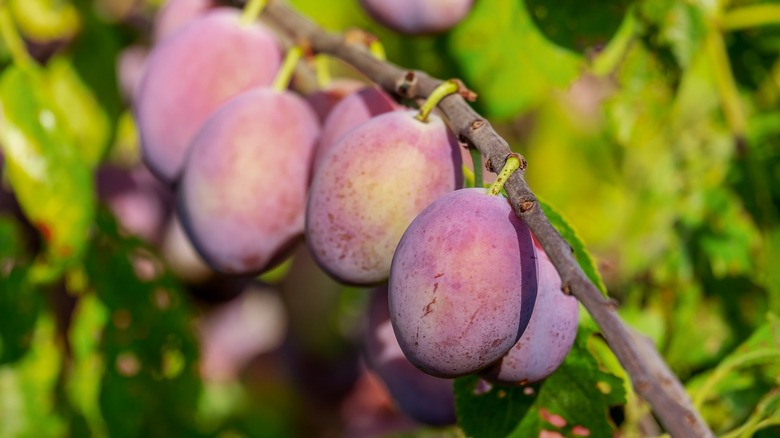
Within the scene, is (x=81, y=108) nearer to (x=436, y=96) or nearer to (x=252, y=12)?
(x=252, y=12)

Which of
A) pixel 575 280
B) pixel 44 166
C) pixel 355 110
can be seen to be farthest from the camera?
pixel 44 166

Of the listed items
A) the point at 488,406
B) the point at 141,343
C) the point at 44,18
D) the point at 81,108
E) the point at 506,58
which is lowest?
the point at 141,343

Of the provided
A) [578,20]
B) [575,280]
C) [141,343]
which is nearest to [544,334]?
[575,280]

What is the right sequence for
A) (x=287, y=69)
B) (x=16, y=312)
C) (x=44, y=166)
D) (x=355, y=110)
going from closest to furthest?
(x=355, y=110) → (x=287, y=69) → (x=44, y=166) → (x=16, y=312)

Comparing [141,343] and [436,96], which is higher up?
[436,96]

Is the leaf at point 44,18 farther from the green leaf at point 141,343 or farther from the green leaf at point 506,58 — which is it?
the green leaf at point 506,58

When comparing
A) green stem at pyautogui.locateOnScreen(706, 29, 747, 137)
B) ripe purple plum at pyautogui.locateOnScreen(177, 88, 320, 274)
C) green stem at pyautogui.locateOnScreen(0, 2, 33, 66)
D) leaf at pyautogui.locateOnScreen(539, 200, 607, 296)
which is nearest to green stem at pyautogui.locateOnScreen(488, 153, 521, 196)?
leaf at pyautogui.locateOnScreen(539, 200, 607, 296)

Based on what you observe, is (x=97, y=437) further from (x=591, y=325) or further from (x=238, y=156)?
(x=591, y=325)

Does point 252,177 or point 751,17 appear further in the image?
point 751,17
